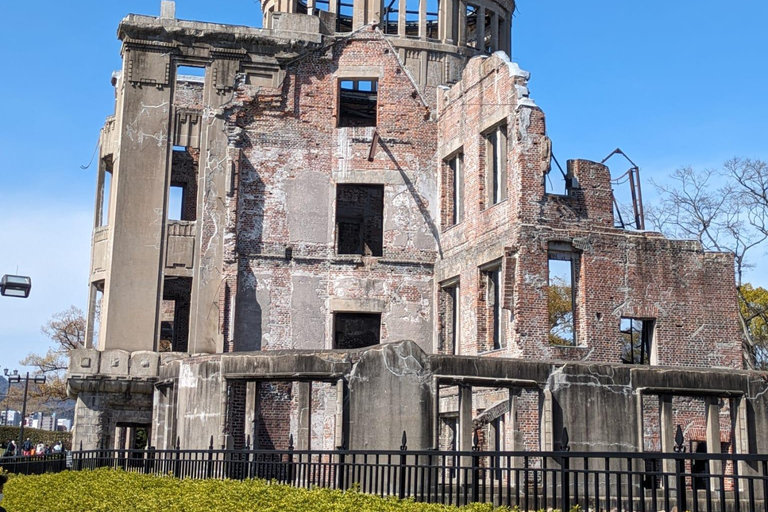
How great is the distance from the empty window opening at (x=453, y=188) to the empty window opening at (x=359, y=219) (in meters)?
3.14

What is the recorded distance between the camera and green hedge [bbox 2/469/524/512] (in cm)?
956

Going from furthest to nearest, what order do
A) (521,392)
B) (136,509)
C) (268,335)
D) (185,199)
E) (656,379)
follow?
(185,199), (268,335), (521,392), (656,379), (136,509)

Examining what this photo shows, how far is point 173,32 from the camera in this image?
27516 millimetres

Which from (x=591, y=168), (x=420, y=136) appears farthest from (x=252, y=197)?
(x=591, y=168)

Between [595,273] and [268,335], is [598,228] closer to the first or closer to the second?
[595,273]

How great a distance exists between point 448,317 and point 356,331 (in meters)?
4.66

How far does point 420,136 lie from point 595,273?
7.32 metres

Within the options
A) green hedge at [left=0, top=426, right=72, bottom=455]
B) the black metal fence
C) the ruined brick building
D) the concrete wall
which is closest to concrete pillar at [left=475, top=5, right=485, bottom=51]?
the ruined brick building

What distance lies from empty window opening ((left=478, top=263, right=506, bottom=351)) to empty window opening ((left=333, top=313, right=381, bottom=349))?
643 centimetres

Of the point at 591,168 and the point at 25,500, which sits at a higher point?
the point at 591,168

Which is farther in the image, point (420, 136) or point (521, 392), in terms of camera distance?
point (420, 136)

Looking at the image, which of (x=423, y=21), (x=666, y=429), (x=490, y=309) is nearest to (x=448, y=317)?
(x=490, y=309)

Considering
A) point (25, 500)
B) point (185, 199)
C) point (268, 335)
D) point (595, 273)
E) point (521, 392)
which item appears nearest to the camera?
point (25, 500)

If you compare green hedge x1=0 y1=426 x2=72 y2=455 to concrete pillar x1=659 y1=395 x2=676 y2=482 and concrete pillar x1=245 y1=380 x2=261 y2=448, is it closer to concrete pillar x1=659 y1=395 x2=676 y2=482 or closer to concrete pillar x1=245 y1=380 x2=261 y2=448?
concrete pillar x1=245 y1=380 x2=261 y2=448
